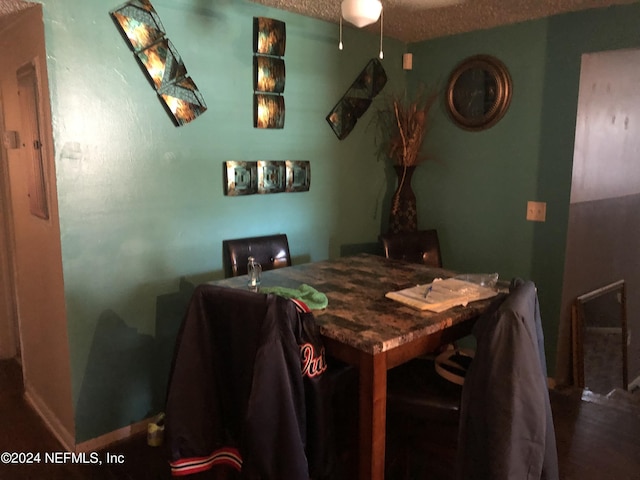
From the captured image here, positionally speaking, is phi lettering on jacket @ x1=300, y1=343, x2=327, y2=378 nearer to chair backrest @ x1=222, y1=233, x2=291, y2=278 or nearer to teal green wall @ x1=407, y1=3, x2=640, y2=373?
chair backrest @ x1=222, y1=233, x2=291, y2=278

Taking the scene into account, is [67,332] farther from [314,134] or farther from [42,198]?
[314,134]

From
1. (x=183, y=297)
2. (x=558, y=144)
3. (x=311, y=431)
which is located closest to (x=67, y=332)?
(x=183, y=297)

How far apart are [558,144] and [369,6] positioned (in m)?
1.54

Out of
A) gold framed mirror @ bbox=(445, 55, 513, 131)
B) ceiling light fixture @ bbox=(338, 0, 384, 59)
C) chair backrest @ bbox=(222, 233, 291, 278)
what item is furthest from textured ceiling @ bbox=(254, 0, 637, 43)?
chair backrest @ bbox=(222, 233, 291, 278)

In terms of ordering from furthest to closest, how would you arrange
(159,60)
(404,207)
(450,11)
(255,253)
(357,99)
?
(404,207), (357,99), (450,11), (255,253), (159,60)

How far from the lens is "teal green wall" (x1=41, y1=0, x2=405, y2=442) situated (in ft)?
6.85

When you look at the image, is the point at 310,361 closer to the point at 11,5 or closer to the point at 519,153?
the point at 11,5

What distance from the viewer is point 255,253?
8.63 feet

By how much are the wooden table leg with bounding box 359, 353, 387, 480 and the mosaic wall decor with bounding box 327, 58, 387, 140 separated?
193 centimetres

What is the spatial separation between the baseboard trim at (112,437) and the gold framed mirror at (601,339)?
248cm

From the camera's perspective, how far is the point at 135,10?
2.17 m

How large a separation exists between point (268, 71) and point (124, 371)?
5.62 ft

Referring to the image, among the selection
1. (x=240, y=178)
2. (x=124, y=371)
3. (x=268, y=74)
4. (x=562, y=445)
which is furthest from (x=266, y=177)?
(x=562, y=445)

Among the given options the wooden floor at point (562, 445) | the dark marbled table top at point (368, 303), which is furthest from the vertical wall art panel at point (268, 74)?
the wooden floor at point (562, 445)
